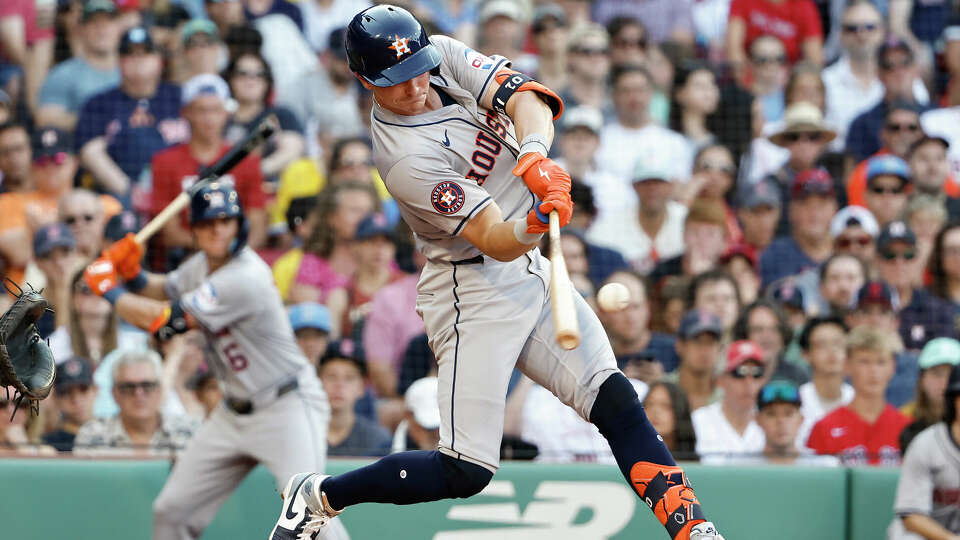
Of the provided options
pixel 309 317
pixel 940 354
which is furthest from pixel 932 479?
pixel 309 317

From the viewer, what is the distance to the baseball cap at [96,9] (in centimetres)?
792

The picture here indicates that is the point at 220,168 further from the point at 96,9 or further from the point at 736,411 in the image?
the point at 736,411

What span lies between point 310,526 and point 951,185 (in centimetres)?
519

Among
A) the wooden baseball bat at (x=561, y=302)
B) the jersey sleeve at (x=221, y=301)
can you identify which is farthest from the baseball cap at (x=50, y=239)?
the wooden baseball bat at (x=561, y=302)

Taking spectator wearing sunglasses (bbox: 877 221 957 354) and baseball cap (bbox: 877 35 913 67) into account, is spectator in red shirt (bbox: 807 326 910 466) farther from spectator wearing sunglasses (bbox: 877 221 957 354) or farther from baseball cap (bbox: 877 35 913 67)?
baseball cap (bbox: 877 35 913 67)

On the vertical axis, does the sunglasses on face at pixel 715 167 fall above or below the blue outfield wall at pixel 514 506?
above

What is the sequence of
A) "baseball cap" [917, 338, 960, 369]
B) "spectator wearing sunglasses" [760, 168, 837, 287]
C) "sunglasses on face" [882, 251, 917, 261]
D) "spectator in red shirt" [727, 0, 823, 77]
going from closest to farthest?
"baseball cap" [917, 338, 960, 369] < "sunglasses on face" [882, 251, 917, 261] < "spectator wearing sunglasses" [760, 168, 837, 287] < "spectator in red shirt" [727, 0, 823, 77]

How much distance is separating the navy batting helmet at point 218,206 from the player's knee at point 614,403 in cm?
203

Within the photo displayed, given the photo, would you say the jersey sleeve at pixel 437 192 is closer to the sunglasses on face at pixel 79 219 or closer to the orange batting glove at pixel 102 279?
the orange batting glove at pixel 102 279

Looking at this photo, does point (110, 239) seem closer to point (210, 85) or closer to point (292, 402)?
point (210, 85)

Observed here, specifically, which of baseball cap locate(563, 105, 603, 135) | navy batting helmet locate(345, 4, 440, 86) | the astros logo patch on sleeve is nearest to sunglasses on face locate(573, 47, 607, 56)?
baseball cap locate(563, 105, 603, 135)

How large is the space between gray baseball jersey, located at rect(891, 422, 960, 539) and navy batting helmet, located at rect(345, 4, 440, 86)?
291cm

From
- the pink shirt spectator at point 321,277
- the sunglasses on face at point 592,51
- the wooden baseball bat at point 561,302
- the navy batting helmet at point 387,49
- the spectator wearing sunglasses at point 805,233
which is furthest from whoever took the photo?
the sunglasses on face at point 592,51

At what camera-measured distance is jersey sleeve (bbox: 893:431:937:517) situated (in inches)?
217
